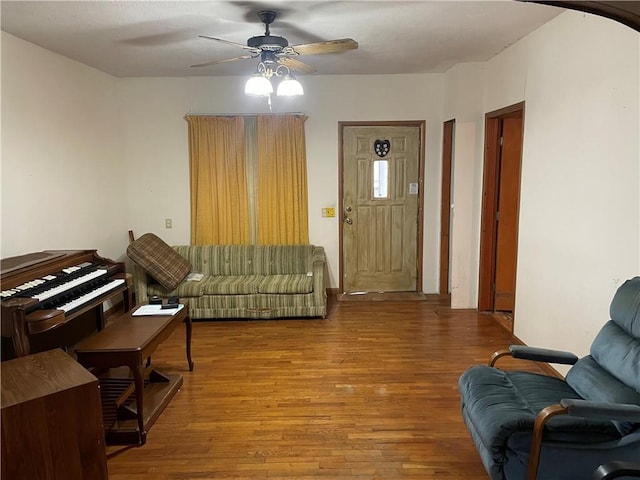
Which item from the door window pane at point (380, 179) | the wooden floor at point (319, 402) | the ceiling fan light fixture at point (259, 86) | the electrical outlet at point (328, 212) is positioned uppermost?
the ceiling fan light fixture at point (259, 86)

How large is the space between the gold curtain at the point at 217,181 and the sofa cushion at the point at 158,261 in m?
0.60

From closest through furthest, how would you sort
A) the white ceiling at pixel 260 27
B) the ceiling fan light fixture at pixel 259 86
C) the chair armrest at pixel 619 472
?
1. the chair armrest at pixel 619 472
2. the white ceiling at pixel 260 27
3. the ceiling fan light fixture at pixel 259 86

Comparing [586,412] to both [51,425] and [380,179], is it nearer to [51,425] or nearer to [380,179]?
[51,425]

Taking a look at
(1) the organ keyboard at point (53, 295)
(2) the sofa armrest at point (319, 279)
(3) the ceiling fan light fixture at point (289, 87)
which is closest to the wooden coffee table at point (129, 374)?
(1) the organ keyboard at point (53, 295)

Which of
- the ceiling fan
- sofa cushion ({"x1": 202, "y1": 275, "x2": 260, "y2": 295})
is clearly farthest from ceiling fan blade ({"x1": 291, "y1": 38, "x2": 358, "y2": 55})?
sofa cushion ({"x1": 202, "y1": 275, "x2": 260, "y2": 295})

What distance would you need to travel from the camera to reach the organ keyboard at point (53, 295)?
100 inches

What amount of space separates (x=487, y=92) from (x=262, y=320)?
330 centimetres

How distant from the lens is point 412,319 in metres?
4.82

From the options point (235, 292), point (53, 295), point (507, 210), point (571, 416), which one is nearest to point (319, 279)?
point (235, 292)

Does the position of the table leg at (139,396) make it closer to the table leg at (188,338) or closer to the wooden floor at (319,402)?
the wooden floor at (319,402)

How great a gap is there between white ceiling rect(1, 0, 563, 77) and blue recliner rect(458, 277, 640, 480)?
2104 millimetres

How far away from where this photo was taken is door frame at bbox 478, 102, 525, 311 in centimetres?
457

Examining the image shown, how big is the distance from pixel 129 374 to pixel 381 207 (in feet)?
11.2

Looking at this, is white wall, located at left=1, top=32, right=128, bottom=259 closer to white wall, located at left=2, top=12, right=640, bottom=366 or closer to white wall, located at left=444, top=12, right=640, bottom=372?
white wall, located at left=2, top=12, right=640, bottom=366
